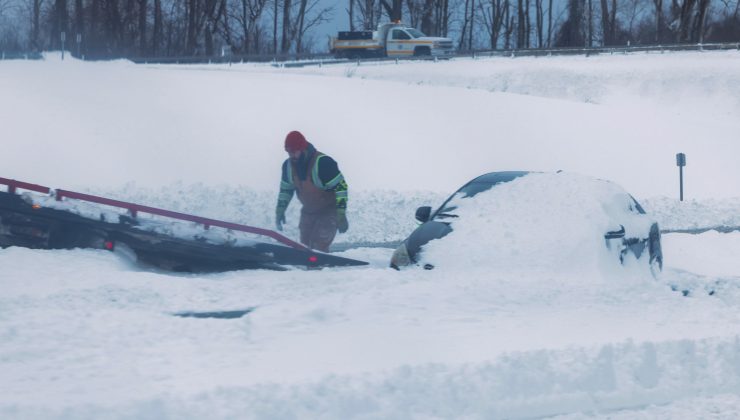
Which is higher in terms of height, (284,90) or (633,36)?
(633,36)

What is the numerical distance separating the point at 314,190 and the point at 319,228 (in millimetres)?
452

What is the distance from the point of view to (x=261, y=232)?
29.7 ft

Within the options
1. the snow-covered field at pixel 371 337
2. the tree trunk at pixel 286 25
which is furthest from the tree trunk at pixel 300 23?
the snow-covered field at pixel 371 337

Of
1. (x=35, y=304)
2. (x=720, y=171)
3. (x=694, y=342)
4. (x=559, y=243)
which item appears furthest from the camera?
(x=720, y=171)

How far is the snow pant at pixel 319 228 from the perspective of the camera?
33.3 ft

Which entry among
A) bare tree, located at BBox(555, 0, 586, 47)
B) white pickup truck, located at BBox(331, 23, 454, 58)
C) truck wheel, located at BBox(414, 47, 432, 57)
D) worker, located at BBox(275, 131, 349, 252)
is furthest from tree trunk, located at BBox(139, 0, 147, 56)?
worker, located at BBox(275, 131, 349, 252)

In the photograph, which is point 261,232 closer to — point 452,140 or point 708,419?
point 708,419

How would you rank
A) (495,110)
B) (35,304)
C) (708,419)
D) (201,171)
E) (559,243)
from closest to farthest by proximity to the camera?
(708,419) < (35,304) < (559,243) < (201,171) < (495,110)

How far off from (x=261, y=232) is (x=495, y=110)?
22.1 meters

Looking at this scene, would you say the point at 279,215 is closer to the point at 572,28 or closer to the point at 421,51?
the point at 421,51

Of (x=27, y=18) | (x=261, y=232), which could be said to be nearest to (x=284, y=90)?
(x=261, y=232)

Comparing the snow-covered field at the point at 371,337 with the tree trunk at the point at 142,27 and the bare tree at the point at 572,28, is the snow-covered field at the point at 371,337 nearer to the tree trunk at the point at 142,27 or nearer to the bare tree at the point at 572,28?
the tree trunk at the point at 142,27

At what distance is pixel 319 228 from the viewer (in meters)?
10.2

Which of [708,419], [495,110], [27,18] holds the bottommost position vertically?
[708,419]
